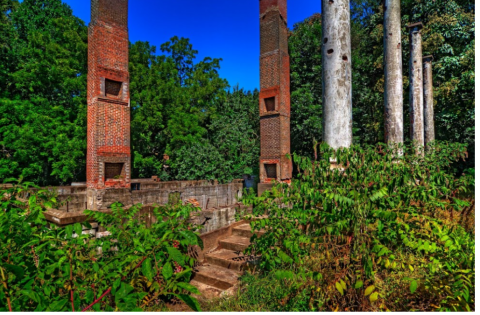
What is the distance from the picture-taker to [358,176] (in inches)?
110

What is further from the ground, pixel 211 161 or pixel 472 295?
pixel 211 161

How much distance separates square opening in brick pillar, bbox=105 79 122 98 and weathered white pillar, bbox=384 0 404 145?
30.7 feet

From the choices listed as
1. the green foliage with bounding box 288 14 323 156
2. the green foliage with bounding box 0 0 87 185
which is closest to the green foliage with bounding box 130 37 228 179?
the green foliage with bounding box 0 0 87 185

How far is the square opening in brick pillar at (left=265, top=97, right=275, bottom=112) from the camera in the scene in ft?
42.8

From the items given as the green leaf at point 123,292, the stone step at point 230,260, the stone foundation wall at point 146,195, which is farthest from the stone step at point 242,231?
the green leaf at point 123,292

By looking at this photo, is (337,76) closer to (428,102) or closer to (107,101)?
(107,101)

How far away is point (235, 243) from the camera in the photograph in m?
5.71

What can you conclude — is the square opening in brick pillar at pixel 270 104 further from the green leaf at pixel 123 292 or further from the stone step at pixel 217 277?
the green leaf at pixel 123 292

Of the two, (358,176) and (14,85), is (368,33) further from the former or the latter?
(14,85)

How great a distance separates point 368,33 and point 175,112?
53.2ft

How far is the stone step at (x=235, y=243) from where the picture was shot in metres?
5.58

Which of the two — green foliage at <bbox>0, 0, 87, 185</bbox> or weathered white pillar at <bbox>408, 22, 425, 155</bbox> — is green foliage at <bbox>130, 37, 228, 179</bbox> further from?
weathered white pillar at <bbox>408, 22, 425, 155</bbox>

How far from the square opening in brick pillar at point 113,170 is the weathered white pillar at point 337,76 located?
8.87 meters

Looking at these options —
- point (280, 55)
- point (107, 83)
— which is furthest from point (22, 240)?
point (280, 55)
